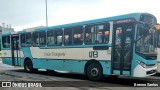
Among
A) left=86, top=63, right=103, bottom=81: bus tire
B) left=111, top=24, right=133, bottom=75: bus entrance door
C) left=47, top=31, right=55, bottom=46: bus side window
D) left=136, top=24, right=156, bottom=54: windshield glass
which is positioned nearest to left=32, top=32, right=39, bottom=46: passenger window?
left=47, top=31, right=55, bottom=46: bus side window

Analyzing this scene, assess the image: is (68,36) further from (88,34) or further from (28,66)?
(28,66)

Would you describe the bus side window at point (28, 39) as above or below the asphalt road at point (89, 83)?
above

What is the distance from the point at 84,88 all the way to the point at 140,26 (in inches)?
141

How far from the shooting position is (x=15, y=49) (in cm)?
1850

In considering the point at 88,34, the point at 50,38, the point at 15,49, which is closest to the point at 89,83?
the point at 88,34

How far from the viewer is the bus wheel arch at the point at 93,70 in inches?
495

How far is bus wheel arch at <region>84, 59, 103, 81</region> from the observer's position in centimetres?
1257

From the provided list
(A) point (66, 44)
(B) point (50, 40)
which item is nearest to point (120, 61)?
(A) point (66, 44)

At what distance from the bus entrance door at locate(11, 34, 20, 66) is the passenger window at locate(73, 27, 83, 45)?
611 cm

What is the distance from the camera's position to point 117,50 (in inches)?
460

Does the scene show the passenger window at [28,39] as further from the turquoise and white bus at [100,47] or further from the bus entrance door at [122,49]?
the bus entrance door at [122,49]

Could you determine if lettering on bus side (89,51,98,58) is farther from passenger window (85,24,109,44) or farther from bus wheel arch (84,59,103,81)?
passenger window (85,24,109,44)

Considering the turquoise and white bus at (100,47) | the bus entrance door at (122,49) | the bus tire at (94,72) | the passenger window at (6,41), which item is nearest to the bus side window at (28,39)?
the turquoise and white bus at (100,47)

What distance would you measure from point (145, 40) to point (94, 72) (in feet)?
9.87
